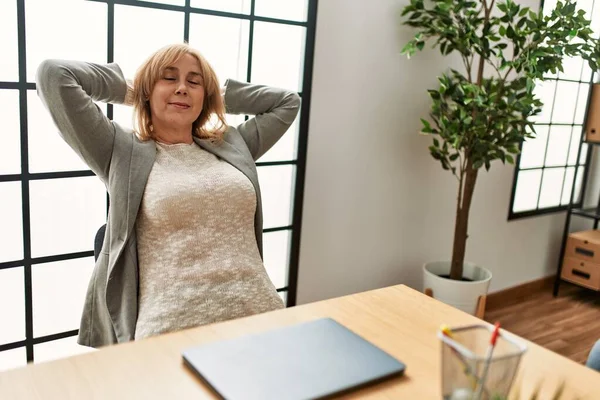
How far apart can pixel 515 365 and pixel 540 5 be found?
122 inches

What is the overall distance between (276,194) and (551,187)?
89.0 inches

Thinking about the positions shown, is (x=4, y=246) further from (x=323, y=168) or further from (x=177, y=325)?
(x=323, y=168)

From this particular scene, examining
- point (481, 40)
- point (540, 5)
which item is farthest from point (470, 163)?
point (540, 5)

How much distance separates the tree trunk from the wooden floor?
0.62 m

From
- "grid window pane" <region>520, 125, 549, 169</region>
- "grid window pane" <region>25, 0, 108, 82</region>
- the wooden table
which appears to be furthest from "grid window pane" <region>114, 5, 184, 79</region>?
"grid window pane" <region>520, 125, 549, 169</region>

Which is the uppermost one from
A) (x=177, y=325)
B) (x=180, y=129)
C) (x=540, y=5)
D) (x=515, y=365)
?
(x=540, y=5)

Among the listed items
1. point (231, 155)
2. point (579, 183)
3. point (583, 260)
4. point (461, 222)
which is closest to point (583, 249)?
point (583, 260)

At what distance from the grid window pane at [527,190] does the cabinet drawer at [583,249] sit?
322 mm

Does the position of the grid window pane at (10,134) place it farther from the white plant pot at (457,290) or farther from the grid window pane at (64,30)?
the white plant pot at (457,290)

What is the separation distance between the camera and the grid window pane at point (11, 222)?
195 centimetres

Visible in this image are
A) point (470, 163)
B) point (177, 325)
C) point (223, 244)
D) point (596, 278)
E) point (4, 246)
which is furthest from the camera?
point (596, 278)

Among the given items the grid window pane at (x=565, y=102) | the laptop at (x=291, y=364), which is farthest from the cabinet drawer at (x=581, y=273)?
the laptop at (x=291, y=364)

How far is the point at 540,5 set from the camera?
3.40m

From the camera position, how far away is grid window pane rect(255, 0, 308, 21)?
7.89 feet
